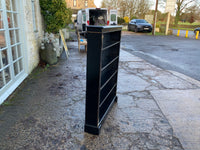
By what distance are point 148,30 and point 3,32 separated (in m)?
20.9

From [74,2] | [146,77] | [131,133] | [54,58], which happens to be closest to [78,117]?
[131,133]

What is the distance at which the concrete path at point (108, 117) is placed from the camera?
228 cm

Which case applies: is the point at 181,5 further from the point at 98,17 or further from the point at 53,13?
the point at 53,13

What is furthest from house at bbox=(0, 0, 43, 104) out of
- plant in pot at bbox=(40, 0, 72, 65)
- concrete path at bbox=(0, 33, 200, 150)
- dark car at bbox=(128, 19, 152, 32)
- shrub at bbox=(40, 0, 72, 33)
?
dark car at bbox=(128, 19, 152, 32)

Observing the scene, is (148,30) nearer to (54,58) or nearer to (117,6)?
(117,6)

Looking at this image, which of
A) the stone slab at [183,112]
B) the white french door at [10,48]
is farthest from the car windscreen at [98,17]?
the stone slab at [183,112]

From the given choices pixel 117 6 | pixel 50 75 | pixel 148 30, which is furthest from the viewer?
pixel 117 6

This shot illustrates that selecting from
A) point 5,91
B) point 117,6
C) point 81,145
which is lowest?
A: point 81,145

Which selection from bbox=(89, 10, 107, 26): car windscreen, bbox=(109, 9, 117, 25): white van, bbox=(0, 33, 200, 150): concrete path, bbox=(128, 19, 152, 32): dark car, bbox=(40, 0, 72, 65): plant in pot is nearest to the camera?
bbox=(0, 33, 200, 150): concrete path

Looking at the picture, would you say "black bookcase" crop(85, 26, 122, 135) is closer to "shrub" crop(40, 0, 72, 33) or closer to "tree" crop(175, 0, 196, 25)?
"shrub" crop(40, 0, 72, 33)

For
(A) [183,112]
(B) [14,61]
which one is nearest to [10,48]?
(B) [14,61]

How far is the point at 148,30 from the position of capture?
2205 centimetres

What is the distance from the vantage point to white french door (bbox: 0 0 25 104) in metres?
3.38

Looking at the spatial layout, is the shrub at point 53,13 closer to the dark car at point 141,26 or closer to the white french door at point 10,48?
the white french door at point 10,48
